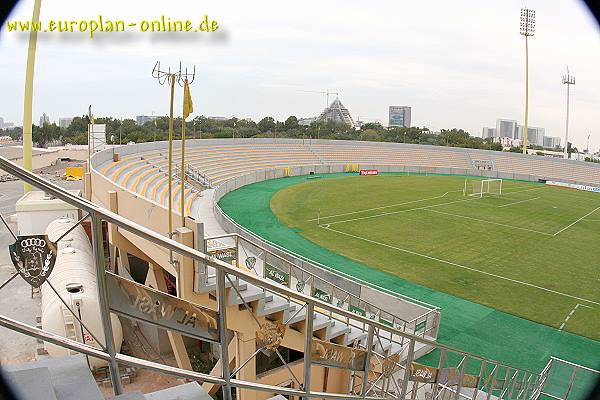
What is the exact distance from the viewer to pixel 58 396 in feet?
11.2

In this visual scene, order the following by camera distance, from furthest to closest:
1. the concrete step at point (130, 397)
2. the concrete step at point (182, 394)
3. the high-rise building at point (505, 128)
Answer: the high-rise building at point (505, 128), the concrete step at point (182, 394), the concrete step at point (130, 397)

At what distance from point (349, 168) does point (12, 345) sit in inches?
1774

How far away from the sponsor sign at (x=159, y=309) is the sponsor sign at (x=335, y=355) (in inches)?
52.0

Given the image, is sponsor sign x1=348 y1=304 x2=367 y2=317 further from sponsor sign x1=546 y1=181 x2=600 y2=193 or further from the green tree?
the green tree

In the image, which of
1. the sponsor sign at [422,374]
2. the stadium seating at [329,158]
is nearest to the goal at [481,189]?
the stadium seating at [329,158]

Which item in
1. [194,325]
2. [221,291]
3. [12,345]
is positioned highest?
[221,291]

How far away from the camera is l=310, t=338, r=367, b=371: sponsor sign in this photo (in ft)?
15.3

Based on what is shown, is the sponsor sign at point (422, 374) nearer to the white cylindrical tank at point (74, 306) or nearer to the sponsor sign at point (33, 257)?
the sponsor sign at point (33, 257)

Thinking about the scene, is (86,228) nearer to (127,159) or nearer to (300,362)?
(300,362)

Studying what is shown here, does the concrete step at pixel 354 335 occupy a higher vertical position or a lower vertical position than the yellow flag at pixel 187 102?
lower

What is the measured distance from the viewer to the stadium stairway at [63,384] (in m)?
3.03

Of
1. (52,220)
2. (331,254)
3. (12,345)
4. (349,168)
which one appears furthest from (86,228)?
(349,168)

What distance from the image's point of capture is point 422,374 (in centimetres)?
677

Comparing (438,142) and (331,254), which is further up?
(438,142)
